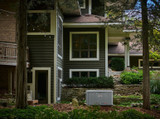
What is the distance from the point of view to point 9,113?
8539mm

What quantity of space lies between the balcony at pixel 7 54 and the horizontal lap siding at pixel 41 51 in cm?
139

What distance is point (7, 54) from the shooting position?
13.9 m

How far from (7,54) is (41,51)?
83.9 inches

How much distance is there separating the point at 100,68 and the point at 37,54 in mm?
4864

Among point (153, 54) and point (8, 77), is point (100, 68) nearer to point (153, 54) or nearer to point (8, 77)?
point (153, 54)

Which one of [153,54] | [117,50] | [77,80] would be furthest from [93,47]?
[117,50]

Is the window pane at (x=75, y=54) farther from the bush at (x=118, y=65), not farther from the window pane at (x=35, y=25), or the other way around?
the bush at (x=118, y=65)

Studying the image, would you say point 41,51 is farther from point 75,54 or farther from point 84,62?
point 84,62

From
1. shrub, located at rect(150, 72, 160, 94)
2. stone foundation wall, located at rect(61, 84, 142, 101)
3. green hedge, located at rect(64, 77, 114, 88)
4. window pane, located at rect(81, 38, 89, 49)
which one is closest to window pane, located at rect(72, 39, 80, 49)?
window pane, located at rect(81, 38, 89, 49)

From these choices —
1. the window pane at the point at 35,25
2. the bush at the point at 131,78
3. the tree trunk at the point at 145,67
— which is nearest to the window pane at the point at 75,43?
the bush at the point at 131,78

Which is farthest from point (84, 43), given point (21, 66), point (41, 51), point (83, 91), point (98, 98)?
point (21, 66)

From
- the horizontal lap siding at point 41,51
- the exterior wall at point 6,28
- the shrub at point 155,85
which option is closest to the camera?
the horizontal lap siding at point 41,51

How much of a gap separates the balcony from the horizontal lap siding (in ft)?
4.58

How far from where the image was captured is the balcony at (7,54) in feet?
45.0
